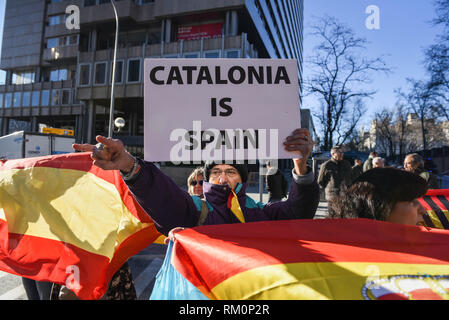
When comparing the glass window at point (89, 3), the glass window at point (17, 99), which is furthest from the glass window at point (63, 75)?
the glass window at point (89, 3)

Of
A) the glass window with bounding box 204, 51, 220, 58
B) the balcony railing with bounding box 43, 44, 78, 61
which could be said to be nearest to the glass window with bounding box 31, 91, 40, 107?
the balcony railing with bounding box 43, 44, 78, 61

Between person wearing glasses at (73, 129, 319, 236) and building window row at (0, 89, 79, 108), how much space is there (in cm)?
3810

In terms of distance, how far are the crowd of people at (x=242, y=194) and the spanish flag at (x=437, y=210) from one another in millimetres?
468

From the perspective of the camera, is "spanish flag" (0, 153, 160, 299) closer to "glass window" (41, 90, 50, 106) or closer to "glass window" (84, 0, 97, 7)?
"glass window" (84, 0, 97, 7)

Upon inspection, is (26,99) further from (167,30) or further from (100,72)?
(167,30)

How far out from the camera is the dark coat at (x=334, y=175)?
20.0ft

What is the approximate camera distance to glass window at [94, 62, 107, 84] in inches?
1083

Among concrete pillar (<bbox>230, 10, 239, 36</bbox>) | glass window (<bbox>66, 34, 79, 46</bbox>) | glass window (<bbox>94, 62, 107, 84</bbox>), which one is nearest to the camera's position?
concrete pillar (<bbox>230, 10, 239, 36</bbox>)

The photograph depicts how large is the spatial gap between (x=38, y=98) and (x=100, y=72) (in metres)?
15.6

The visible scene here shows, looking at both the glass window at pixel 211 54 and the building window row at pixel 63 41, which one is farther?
the building window row at pixel 63 41

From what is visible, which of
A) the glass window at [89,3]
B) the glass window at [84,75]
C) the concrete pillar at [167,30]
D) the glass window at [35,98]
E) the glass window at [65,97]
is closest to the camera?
the concrete pillar at [167,30]

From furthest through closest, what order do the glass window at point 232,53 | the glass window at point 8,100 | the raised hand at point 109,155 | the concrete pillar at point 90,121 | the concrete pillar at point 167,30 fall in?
the glass window at point 8,100 → the concrete pillar at point 90,121 → the concrete pillar at point 167,30 → the glass window at point 232,53 → the raised hand at point 109,155

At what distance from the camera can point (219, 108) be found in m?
1.94

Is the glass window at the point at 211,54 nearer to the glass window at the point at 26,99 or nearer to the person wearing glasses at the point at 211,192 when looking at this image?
the person wearing glasses at the point at 211,192
